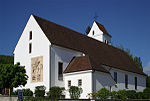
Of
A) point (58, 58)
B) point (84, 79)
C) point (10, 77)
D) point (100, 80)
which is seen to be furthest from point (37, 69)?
point (100, 80)

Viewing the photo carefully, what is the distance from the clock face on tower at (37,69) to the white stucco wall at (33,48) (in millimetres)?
548

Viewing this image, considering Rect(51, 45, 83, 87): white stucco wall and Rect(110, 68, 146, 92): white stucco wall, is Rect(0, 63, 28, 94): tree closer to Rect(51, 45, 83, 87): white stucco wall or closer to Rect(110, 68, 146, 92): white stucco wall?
Rect(51, 45, 83, 87): white stucco wall

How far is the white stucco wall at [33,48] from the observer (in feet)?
107

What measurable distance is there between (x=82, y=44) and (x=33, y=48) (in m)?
8.71

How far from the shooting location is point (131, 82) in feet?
155

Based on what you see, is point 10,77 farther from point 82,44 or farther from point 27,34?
point 82,44

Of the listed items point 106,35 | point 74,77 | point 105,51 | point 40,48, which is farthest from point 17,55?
point 106,35

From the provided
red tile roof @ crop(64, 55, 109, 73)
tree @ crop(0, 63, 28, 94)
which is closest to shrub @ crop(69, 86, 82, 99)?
red tile roof @ crop(64, 55, 109, 73)

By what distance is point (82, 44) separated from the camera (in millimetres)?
40031

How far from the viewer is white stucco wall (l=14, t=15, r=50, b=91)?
32750 millimetres

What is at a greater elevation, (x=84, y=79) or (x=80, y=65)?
(x=80, y=65)

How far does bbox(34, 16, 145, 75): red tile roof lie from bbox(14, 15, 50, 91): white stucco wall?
82cm

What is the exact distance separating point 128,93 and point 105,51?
1261cm

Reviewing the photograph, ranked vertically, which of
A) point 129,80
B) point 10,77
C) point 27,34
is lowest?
point 129,80
